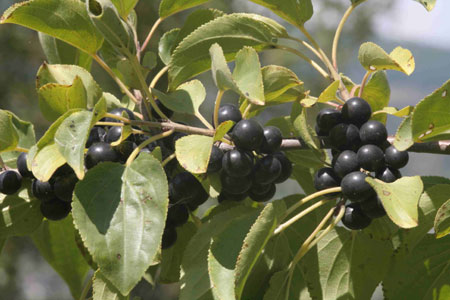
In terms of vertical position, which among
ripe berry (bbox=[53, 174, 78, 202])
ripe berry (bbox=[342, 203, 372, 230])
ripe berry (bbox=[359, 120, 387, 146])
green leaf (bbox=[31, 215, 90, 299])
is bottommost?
green leaf (bbox=[31, 215, 90, 299])

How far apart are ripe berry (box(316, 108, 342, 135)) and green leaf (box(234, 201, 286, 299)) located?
0.16m

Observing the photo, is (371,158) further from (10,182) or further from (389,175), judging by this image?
(10,182)

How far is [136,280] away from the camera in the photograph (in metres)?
0.52

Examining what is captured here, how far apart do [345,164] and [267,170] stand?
10cm

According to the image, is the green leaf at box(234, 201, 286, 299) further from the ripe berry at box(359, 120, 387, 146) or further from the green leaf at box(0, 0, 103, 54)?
the green leaf at box(0, 0, 103, 54)

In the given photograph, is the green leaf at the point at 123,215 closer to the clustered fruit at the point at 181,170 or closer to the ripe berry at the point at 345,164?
the clustered fruit at the point at 181,170

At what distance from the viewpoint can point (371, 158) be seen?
25.2 inches

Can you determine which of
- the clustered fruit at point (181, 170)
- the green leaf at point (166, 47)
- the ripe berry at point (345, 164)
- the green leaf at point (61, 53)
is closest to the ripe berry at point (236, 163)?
the clustered fruit at point (181, 170)

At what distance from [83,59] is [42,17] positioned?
0.18 m

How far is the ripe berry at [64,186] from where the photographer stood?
66cm

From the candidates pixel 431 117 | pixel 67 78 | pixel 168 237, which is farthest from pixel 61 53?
pixel 431 117

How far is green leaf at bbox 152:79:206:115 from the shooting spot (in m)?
0.68

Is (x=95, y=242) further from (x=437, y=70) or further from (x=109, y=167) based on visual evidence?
(x=437, y=70)

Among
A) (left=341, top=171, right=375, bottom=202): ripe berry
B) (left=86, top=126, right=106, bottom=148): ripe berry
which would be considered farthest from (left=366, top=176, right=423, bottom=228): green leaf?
(left=86, top=126, right=106, bottom=148): ripe berry
